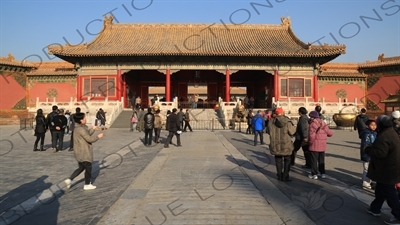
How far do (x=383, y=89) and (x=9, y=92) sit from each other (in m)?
33.2

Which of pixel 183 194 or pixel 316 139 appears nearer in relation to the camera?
pixel 183 194

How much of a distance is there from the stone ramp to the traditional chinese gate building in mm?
18533

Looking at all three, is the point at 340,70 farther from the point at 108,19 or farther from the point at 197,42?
the point at 108,19

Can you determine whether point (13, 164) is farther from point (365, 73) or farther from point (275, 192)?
point (365, 73)

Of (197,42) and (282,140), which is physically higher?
(197,42)

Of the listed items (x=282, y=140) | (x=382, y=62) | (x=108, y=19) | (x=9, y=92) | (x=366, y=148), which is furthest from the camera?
(x=108, y=19)

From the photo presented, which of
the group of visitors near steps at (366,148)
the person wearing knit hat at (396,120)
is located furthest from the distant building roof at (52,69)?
the person wearing knit hat at (396,120)

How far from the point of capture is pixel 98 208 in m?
4.10

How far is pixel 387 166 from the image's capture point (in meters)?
3.74

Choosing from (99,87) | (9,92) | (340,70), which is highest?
(340,70)

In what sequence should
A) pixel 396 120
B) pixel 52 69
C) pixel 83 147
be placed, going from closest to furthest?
pixel 83 147
pixel 396 120
pixel 52 69

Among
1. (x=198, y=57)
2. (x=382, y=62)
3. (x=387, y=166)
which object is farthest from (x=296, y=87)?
(x=387, y=166)

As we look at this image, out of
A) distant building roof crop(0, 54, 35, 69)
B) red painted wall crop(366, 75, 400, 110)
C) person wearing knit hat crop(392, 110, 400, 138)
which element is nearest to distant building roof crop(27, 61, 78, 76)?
distant building roof crop(0, 54, 35, 69)

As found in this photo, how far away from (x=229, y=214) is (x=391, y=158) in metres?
2.07
